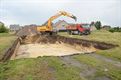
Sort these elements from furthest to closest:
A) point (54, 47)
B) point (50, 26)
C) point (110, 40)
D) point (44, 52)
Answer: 1. point (50, 26)
2. point (54, 47)
3. point (44, 52)
4. point (110, 40)

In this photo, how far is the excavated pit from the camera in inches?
937

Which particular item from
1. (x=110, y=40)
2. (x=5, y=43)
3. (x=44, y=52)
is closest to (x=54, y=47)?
(x=44, y=52)

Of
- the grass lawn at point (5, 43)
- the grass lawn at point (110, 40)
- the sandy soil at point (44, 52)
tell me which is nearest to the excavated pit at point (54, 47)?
the sandy soil at point (44, 52)

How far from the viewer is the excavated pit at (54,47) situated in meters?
23.8

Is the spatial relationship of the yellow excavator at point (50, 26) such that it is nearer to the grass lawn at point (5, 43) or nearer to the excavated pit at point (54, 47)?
the excavated pit at point (54, 47)

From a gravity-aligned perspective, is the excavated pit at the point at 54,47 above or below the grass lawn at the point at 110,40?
below

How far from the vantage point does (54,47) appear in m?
32.1

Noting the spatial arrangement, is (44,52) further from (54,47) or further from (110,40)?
(110,40)

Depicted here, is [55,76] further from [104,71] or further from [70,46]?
[70,46]

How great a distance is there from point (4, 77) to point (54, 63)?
3119mm

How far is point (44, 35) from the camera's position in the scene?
41.2 meters

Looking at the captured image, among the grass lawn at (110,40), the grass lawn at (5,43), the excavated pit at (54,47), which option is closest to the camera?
the grass lawn at (110,40)

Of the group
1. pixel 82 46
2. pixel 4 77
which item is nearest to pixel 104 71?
pixel 4 77

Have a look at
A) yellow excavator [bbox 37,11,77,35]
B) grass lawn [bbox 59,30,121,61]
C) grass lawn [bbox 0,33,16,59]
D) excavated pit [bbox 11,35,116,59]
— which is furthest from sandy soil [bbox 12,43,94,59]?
yellow excavator [bbox 37,11,77,35]
